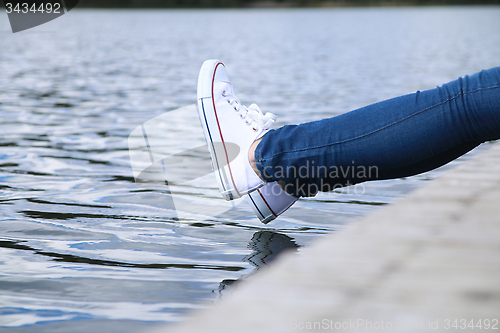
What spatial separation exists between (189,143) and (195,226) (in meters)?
1.87

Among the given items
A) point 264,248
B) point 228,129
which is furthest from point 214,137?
point 264,248

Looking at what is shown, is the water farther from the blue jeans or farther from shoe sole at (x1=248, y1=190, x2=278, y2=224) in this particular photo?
the blue jeans

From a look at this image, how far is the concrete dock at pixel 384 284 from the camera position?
2.85ft

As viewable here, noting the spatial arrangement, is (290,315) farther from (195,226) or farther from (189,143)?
(189,143)

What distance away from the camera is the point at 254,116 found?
2.05 metres

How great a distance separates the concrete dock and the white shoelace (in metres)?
0.71

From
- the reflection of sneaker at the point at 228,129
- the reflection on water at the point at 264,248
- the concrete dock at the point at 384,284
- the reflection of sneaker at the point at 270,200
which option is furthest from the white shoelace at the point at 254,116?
the concrete dock at the point at 384,284

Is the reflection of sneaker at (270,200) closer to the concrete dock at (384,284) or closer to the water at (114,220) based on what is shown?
the water at (114,220)

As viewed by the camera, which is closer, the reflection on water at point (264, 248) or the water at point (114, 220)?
the water at point (114, 220)

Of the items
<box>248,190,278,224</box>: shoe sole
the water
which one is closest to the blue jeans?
<box>248,190,278,224</box>: shoe sole

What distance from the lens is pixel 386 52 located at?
556 inches

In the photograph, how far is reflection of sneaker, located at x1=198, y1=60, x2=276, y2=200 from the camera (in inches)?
76.4

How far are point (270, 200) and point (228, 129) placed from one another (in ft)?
1.04

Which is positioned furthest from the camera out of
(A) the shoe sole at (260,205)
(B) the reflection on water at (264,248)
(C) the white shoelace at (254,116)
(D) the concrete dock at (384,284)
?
(A) the shoe sole at (260,205)
